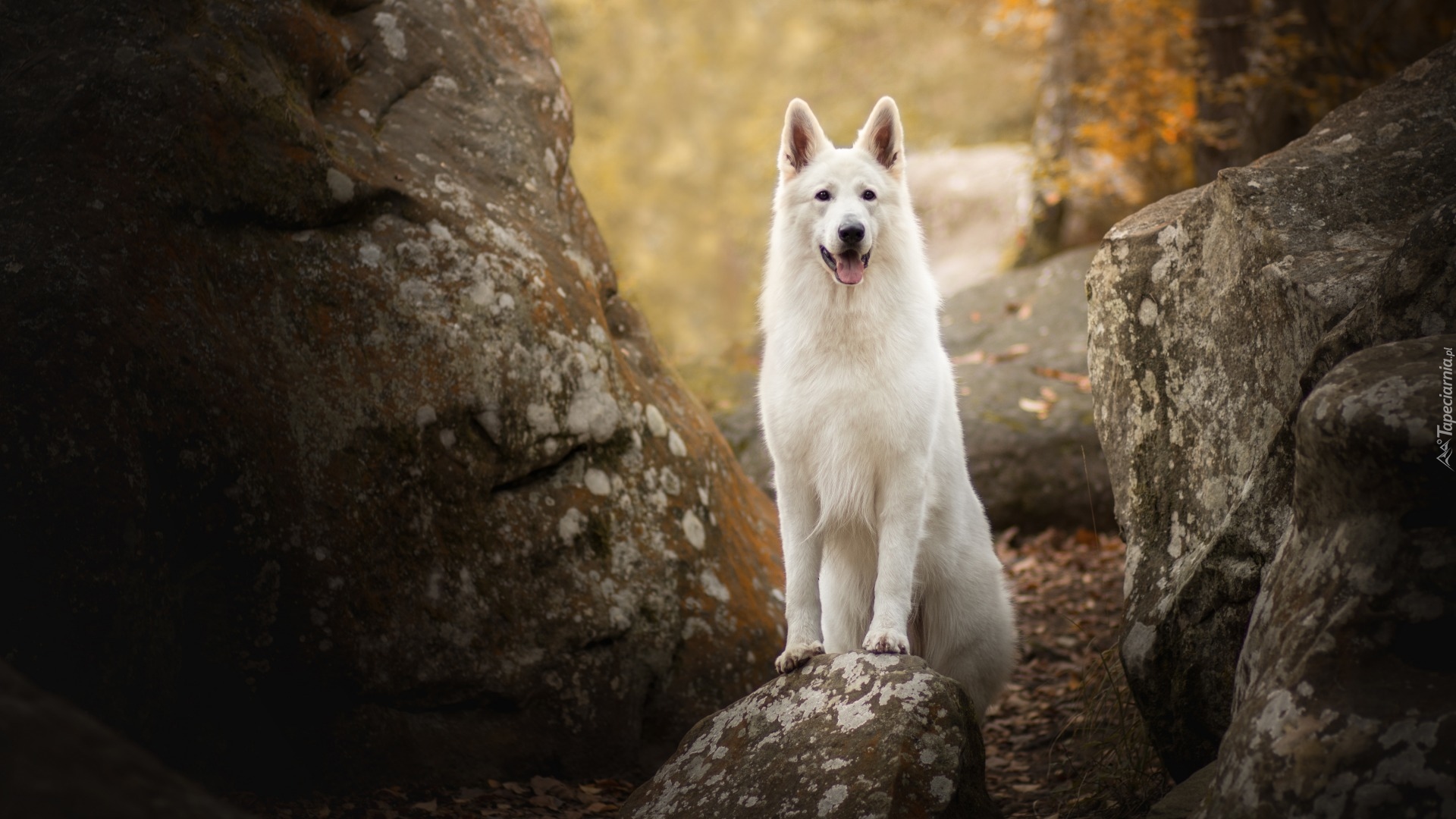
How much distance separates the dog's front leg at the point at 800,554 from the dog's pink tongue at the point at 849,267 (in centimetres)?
91

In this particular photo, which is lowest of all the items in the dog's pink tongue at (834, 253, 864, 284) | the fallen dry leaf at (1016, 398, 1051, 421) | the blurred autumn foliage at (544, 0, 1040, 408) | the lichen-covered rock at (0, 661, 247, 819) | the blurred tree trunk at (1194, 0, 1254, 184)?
the lichen-covered rock at (0, 661, 247, 819)

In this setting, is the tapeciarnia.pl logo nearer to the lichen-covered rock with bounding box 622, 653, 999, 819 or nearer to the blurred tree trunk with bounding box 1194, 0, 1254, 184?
the lichen-covered rock with bounding box 622, 653, 999, 819

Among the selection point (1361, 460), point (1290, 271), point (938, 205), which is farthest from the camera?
point (938, 205)

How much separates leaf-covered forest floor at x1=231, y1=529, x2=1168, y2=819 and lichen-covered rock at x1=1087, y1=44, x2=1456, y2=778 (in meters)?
0.47

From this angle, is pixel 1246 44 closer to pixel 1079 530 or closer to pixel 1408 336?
pixel 1079 530

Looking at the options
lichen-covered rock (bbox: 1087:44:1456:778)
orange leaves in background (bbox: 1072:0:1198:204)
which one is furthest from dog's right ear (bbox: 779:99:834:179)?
orange leaves in background (bbox: 1072:0:1198:204)

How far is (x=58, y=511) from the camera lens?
138 inches

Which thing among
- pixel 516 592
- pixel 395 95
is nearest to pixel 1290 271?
pixel 516 592

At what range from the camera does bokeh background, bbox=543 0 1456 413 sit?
8359mm

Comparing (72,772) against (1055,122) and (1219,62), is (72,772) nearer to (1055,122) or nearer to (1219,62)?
(1219,62)

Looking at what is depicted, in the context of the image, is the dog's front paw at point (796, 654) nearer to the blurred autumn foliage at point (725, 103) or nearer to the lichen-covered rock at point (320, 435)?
the lichen-covered rock at point (320, 435)

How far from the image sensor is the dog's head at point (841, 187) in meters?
4.19

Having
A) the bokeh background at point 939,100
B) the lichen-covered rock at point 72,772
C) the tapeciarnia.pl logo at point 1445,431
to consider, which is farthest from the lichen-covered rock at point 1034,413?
the lichen-covered rock at point 72,772

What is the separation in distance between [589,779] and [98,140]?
3.36 metres
